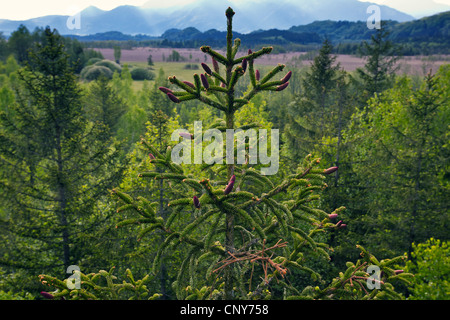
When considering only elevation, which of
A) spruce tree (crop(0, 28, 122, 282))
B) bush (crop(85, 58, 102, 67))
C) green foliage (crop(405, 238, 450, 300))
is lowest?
green foliage (crop(405, 238, 450, 300))

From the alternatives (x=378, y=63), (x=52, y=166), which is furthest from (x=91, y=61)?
(x=52, y=166)

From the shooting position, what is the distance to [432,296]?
10328 millimetres

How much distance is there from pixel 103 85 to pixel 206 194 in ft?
121

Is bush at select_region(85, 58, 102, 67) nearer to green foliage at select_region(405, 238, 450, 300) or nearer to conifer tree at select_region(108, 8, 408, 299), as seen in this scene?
green foliage at select_region(405, 238, 450, 300)

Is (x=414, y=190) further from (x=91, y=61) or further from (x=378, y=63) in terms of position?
(x=91, y=61)

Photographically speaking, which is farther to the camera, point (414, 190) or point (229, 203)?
point (414, 190)

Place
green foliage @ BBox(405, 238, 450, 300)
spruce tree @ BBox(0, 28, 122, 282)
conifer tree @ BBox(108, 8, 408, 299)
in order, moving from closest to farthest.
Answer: conifer tree @ BBox(108, 8, 408, 299) → green foliage @ BBox(405, 238, 450, 300) → spruce tree @ BBox(0, 28, 122, 282)

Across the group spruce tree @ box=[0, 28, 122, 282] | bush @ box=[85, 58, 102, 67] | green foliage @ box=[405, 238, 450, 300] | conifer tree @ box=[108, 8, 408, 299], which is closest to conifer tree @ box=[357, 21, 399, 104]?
green foliage @ box=[405, 238, 450, 300]

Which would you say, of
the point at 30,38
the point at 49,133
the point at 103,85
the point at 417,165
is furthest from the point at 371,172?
A: the point at 30,38

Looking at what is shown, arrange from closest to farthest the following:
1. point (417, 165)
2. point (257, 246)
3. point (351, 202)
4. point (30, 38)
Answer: point (257, 246), point (417, 165), point (351, 202), point (30, 38)

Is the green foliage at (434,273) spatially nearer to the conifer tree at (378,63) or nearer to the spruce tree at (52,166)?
the spruce tree at (52,166)

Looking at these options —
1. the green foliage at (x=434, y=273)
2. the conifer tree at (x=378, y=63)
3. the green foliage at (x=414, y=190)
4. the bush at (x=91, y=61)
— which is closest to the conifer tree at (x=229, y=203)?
the green foliage at (x=434, y=273)

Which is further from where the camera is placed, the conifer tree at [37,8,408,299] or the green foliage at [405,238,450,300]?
the green foliage at [405,238,450,300]

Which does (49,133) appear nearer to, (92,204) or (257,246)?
(92,204)
